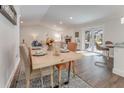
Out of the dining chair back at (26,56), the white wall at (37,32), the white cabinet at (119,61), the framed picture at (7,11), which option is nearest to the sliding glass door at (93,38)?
the white wall at (37,32)

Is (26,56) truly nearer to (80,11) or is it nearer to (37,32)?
(80,11)

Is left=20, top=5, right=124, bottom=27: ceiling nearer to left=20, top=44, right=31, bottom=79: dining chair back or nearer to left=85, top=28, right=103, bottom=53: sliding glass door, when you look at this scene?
left=85, top=28, right=103, bottom=53: sliding glass door

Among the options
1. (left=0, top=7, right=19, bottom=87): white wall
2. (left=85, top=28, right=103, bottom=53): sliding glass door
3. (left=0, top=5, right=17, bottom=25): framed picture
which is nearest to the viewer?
(left=0, top=5, right=17, bottom=25): framed picture

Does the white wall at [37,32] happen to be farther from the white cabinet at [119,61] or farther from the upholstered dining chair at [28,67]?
the upholstered dining chair at [28,67]

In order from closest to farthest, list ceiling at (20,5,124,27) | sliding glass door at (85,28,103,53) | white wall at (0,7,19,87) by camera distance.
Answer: white wall at (0,7,19,87), ceiling at (20,5,124,27), sliding glass door at (85,28,103,53)

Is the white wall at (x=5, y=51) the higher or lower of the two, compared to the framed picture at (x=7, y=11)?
lower

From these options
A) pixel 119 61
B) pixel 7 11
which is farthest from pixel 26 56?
pixel 119 61

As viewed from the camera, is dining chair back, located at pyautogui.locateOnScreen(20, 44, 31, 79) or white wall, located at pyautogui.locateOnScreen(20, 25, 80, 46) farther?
white wall, located at pyautogui.locateOnScreen(20, 25, 80, 46)

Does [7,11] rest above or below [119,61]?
above

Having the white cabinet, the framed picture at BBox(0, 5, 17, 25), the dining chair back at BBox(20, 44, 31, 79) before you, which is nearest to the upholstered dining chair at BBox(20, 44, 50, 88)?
the dining chair back at BBox(20, 44, 31, 79)

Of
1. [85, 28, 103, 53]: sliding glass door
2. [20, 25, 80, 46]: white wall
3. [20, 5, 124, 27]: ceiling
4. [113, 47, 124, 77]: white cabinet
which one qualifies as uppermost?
[20, 5, 124, 27]: ceiling

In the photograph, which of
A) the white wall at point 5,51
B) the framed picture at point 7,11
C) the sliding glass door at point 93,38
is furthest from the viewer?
the sliding glass door at point 93,38

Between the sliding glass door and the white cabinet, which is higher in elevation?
the sliding glass door
